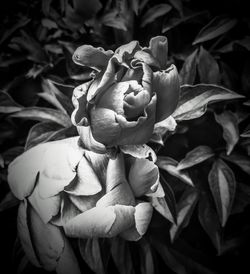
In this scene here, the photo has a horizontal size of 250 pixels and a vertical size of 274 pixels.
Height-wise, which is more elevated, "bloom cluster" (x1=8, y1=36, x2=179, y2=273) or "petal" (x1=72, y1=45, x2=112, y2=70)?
"petal" (x1=72, y1=45, x2=112, y2=70)

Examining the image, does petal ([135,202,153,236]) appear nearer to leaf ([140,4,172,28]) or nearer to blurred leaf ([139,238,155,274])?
blurred leaf ([139,238,155,274])

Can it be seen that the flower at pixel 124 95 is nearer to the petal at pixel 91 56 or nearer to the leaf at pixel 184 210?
the petal at pixel 91 56

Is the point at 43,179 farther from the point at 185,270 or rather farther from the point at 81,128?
the point at 185,270

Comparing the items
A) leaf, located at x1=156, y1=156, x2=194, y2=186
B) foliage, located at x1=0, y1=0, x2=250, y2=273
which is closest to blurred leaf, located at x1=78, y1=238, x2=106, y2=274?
foliage, located at x1=0, y1=0, x2=250, y2=273

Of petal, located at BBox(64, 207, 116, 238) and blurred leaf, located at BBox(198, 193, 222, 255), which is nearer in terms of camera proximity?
petal, located at BBox(64, 207, 116, 238)

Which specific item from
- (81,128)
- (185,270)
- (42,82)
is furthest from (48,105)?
(185,270)

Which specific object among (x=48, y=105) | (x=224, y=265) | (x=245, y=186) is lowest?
(x=224, y=265)
